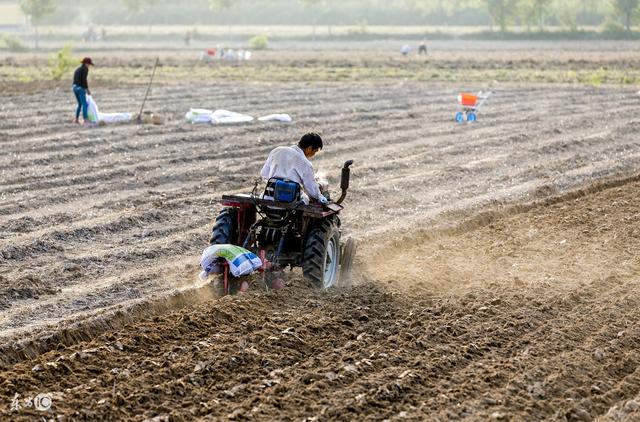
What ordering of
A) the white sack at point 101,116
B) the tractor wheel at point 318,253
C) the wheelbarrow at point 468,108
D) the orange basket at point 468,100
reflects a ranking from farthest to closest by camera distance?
1. the wheelbarrow at point 468,108
2. the orange basket at point 468,100
3. the white sack at point 101,116
4. the tractor wheel at point 318,253

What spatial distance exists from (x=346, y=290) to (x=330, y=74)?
3520 cm

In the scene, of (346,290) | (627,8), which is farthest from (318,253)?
(627,8)

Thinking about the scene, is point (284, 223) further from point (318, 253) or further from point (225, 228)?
point (225, 228)

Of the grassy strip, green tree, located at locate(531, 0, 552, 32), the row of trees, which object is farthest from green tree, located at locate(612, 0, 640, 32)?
the grassy strip

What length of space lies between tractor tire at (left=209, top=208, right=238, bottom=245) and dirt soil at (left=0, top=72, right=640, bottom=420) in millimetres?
689

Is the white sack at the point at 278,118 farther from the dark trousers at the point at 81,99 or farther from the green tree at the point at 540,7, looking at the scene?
the green tree at the point at 540,7

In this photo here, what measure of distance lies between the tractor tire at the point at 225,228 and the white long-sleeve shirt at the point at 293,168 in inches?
24.3

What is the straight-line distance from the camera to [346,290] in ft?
40.2

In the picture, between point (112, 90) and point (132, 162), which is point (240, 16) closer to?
point (112, 90)

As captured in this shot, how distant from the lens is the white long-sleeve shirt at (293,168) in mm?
11844

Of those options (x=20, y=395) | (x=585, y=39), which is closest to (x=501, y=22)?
(x=585, y=39)

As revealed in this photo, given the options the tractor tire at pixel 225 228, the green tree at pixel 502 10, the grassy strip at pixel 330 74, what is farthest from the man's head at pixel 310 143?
the green tree at pixel 502 10

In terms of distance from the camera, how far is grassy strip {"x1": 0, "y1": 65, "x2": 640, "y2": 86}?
4346cm

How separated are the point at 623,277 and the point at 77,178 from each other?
33.4 ft
